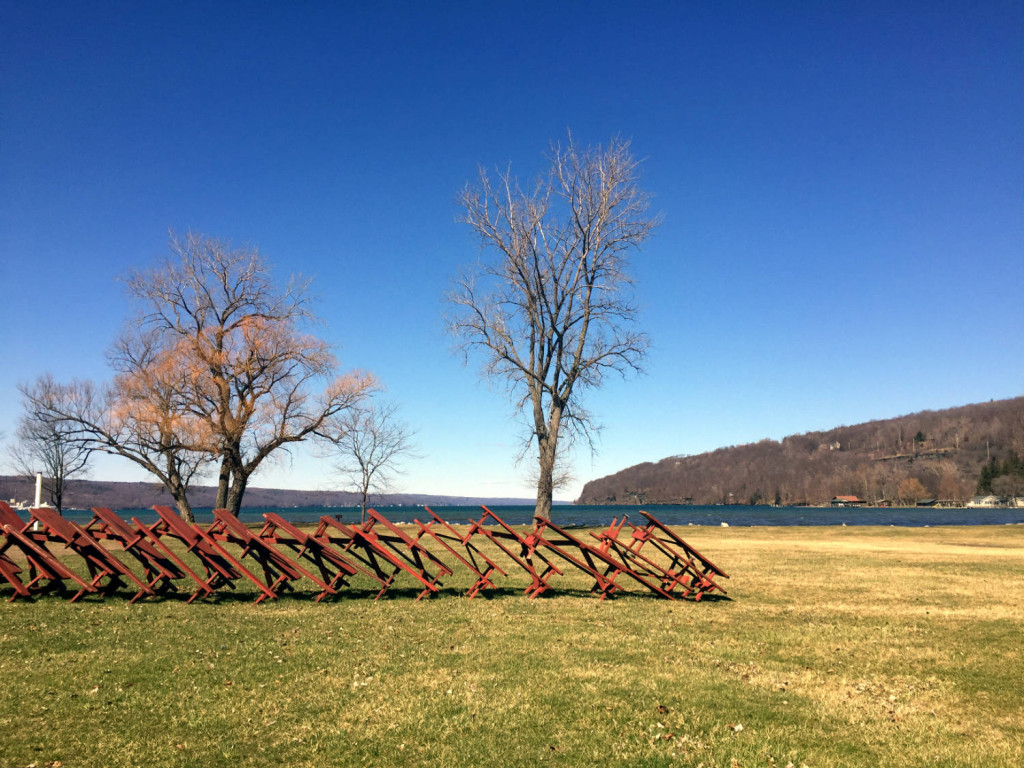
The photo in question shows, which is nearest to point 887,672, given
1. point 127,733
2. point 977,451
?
point 127,733

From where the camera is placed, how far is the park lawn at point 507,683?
514 cm

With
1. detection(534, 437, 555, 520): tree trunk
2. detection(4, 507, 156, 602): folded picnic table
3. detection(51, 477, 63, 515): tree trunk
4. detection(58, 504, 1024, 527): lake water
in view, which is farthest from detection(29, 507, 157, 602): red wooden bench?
detection(51, 477, 63, 515): tree trunk

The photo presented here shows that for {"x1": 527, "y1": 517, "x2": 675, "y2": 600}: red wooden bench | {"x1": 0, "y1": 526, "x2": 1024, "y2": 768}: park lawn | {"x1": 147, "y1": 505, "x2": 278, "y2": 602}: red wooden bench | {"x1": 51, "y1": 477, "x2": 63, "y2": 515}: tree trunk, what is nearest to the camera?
{"x1": 0, "y1": 526, "x2": 1024, "y2": 768}: park lawn

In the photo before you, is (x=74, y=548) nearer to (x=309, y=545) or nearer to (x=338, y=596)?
(x=309, y=545)

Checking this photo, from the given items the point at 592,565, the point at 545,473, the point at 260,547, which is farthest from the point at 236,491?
the point at 592,565

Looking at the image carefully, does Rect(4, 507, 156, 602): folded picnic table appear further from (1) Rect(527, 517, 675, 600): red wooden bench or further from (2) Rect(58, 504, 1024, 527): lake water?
(2) Rect(58, 504, 1024, 527): lake water

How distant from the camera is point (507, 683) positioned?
6836mm

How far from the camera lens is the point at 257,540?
1123 cm

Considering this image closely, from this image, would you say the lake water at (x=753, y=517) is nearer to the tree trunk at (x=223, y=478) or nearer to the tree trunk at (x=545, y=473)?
the tree trunk at (x=545, y=473)

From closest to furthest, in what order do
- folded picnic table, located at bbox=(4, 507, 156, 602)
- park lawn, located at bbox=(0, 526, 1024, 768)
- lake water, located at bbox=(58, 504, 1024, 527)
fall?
park lawn, located at bbox=(0, 526, 1024, 768) → folded picnic table, located at bbox=(4, 507, 156, 602) → lake water, located at bbox=(58, 504, 1024, 527)

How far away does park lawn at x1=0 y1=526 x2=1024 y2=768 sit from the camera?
16.9ft

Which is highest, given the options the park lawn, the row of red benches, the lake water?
the row of red benches

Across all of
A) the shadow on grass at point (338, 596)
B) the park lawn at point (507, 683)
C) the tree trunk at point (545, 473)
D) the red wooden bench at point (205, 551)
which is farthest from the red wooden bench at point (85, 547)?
the tree trunk at point (545, 473)

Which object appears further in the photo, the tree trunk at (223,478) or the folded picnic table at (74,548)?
the tree trunk at (223,478)
